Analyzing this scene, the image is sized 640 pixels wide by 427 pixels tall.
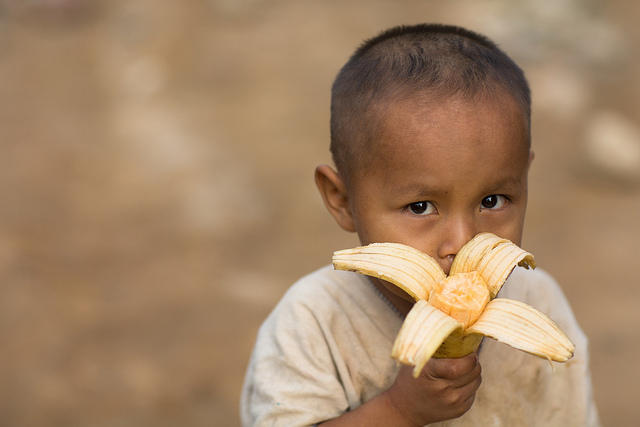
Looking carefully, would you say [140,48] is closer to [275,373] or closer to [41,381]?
[41,381]

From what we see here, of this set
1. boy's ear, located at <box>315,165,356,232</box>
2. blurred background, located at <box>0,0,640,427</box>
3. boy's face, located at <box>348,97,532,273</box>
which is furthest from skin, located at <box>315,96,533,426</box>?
blurred background, located at <box>0,0,640,427</box>

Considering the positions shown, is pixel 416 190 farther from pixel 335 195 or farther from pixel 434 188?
pixel 335 195

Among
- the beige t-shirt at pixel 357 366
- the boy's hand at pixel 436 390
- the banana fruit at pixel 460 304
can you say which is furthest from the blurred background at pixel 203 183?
the banana fruit at pixel 460 304

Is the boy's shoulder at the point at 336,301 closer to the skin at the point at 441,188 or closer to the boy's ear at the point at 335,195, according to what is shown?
the boy's ear at the point at 335,195

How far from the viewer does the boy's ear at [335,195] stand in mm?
1609

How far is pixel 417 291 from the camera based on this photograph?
1.19 m

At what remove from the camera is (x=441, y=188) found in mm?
1342

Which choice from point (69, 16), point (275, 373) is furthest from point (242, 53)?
point (275, 373)

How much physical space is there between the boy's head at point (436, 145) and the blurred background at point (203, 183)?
2.15 metres

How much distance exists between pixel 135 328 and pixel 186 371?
45 centimetres

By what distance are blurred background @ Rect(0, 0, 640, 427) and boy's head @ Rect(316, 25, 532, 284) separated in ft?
7.05

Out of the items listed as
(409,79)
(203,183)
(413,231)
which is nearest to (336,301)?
(413,231)

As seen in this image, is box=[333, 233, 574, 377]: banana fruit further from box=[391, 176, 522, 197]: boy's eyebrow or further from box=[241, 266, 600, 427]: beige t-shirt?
box=[241, 266, 600, 427]: beige t-shirt

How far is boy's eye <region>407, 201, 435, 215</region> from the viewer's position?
4.56 feet
